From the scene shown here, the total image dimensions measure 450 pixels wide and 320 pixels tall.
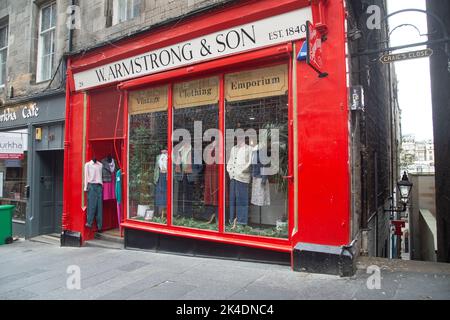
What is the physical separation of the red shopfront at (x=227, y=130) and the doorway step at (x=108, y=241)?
265 mm

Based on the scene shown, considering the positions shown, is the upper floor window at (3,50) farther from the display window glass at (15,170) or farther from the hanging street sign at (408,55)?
the hanging street sign at (408,55)

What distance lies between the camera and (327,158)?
4.74 m

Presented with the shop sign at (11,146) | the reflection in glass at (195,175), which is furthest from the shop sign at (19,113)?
the reflection in glass at (195,175)

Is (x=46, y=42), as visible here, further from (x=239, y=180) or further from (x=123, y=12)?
(x=239, y=180)

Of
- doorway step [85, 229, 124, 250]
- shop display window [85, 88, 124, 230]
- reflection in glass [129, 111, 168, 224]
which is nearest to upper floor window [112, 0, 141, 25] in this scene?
shop display window [85, 88, 124, 230]

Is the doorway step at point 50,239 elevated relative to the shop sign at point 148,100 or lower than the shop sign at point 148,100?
lower

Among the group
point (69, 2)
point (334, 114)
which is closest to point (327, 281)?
point (334, 114)

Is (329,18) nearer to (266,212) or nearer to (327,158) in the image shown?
(327,158)

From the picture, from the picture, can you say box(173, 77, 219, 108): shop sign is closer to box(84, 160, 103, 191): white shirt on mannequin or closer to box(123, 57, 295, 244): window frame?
box(123, 57, 295, 244): window frame

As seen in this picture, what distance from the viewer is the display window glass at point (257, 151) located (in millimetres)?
5383

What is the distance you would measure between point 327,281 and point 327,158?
5.21 feet

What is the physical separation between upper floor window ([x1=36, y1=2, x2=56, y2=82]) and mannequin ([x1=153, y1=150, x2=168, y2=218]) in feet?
16.7

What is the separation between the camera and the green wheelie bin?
29.5 ft
